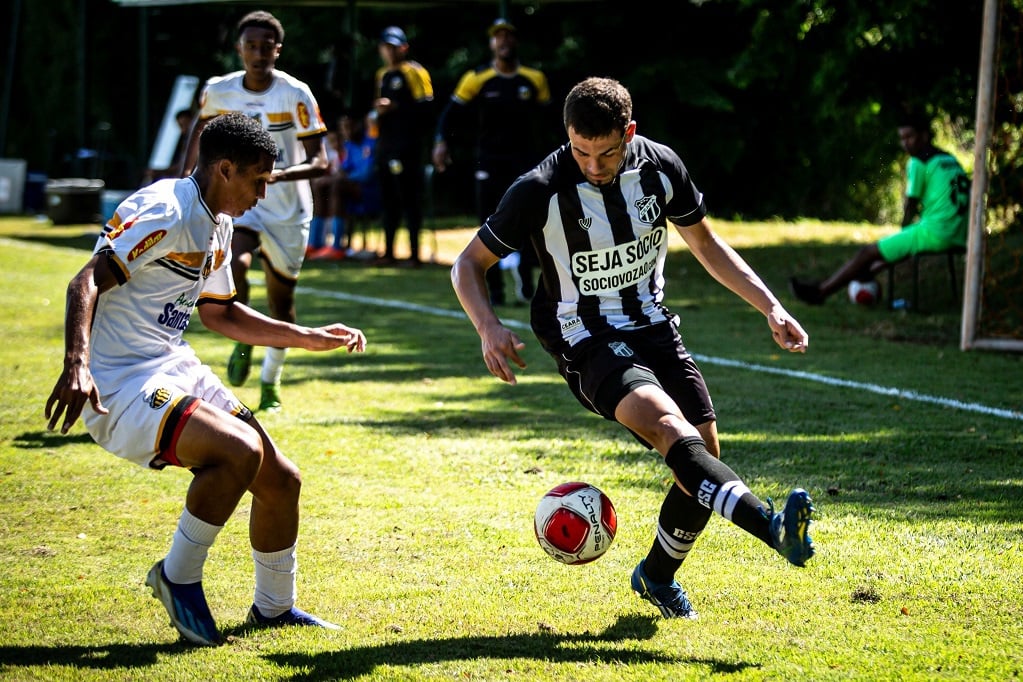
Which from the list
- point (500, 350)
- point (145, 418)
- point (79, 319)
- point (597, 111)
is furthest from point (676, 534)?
Answer: point (79, 319)

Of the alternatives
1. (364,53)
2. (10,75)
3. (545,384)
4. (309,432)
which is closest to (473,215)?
(364,53)

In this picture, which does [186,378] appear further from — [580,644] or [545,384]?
[545,384]

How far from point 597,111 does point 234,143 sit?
125 centimetres

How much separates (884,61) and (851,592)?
1090 cm

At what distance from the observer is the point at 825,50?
47.2 ft

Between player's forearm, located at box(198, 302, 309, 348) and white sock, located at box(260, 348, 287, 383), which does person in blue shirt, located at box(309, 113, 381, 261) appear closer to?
white sock, located at box(260, 348, 287, 383)

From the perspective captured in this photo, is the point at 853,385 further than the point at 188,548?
Yes

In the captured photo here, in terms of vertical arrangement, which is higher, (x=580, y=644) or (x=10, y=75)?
(x=10, y=75)

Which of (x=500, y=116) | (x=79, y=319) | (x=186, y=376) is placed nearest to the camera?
(x=79, y=319)

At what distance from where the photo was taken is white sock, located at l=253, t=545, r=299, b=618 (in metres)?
4.30

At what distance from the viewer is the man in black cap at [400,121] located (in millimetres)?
16094

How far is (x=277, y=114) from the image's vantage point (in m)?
8.06

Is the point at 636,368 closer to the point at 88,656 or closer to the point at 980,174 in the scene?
the point at 88,656

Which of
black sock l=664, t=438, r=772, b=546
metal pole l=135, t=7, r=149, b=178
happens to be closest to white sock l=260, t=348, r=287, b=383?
black sock l=664, t=438, r=772, b=546
